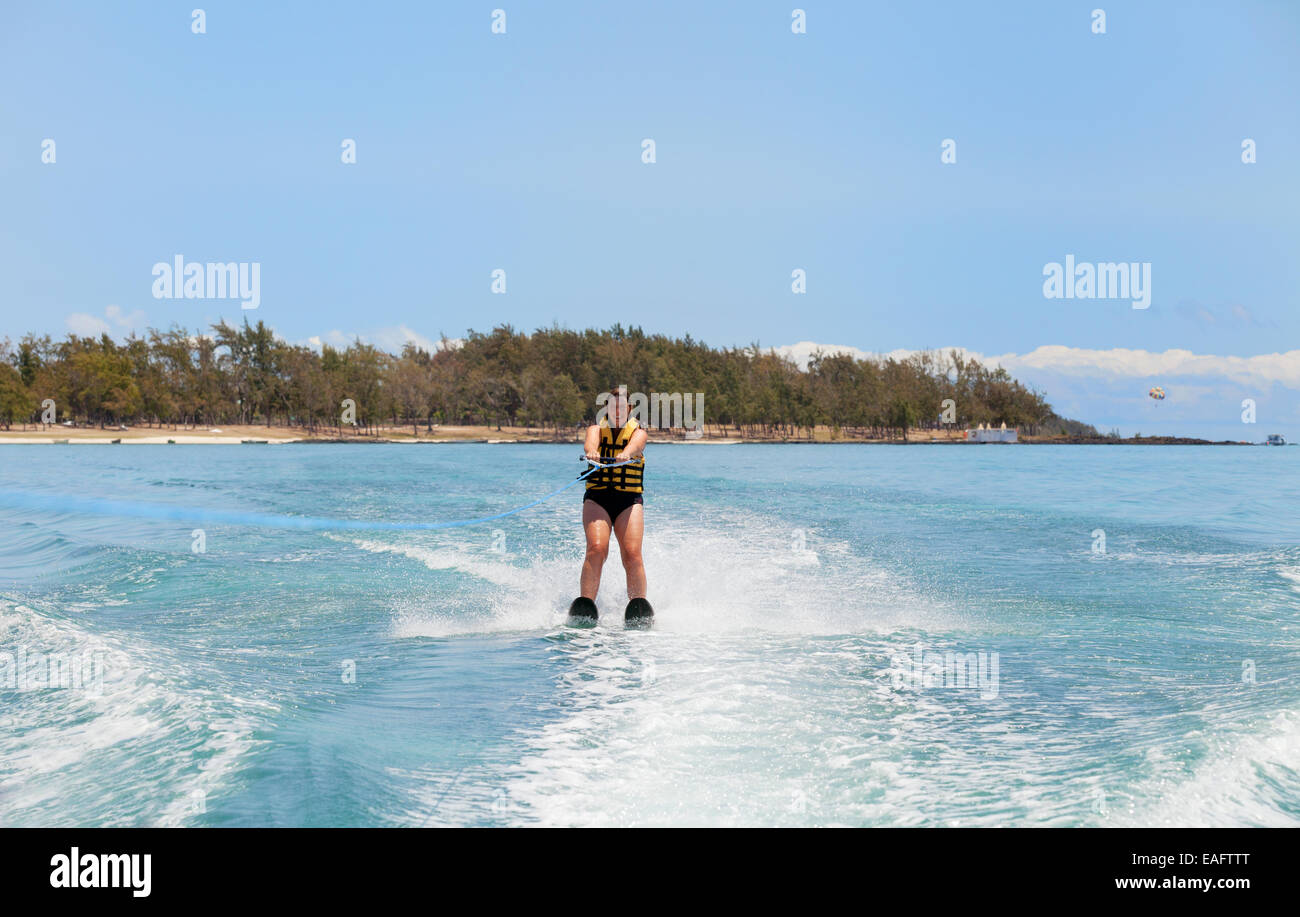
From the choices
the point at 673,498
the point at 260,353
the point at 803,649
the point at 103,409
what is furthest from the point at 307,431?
the point at 803,649

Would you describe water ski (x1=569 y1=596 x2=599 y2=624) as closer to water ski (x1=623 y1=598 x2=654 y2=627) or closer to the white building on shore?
water ski (x1=623 y1=598 x2=654 y2=627)

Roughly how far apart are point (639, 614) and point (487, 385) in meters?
114

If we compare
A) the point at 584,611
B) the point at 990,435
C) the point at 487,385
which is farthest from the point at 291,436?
the point at 584,611

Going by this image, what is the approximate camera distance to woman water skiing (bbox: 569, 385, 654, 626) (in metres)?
8.92

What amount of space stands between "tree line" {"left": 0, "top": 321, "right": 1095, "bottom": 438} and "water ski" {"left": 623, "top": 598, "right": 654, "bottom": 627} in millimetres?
100356

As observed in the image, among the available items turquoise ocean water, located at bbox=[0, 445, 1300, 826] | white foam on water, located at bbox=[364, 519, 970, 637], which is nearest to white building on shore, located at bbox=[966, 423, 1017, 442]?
turquoise ocean water, located at bbox=[0, 445, 1300, 826]

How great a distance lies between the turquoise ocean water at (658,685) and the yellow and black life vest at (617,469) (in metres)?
1.34

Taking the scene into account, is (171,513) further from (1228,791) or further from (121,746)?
(1228,791)

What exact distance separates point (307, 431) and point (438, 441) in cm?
1497

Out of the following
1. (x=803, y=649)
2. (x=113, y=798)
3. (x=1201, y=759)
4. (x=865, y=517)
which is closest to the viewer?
(x=113, y=798)

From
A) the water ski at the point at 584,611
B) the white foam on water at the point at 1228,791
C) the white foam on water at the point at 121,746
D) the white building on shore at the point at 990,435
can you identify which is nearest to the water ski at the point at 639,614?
the water ski at the point at 584,611

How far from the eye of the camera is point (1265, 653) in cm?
803

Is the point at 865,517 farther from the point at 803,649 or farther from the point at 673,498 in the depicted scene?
the point at 803,649

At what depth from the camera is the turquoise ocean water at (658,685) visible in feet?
15.4
